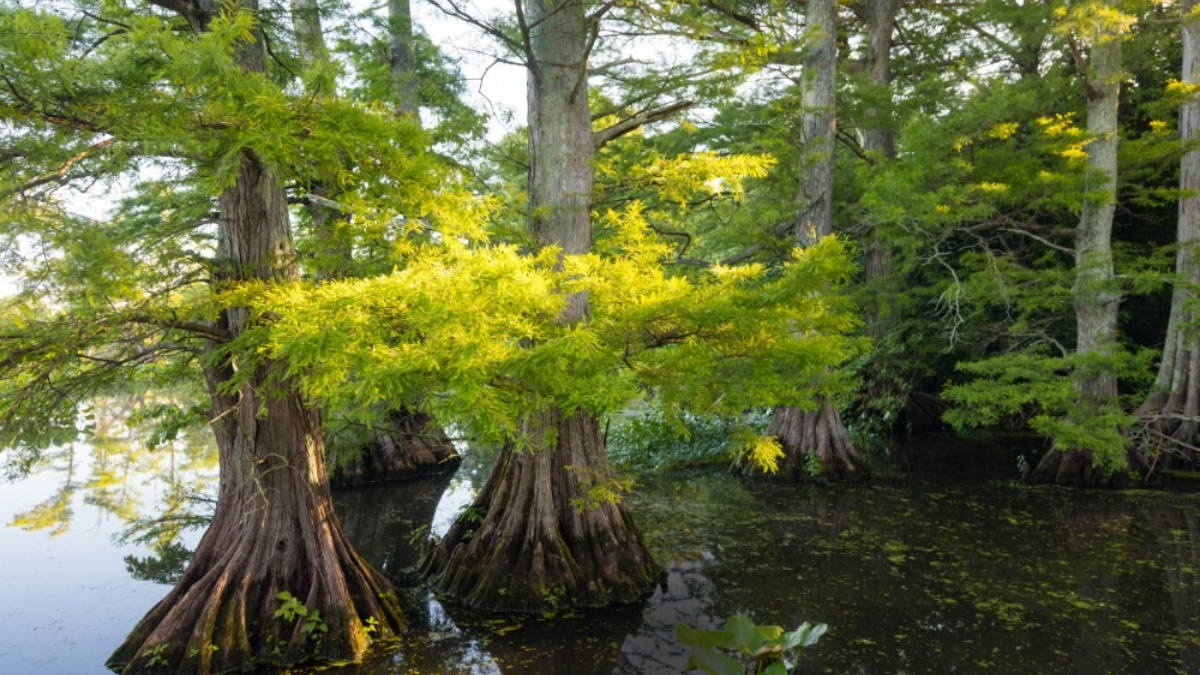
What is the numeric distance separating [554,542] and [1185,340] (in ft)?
28.6

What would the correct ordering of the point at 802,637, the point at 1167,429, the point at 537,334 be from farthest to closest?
the point at 1167,429 < the point at 537,334 < the point at 802,637

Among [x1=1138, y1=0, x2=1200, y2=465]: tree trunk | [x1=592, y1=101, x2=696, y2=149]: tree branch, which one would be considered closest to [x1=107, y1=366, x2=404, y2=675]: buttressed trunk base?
[x1=592, y1=101, x2=696, y2=149]: tree branch

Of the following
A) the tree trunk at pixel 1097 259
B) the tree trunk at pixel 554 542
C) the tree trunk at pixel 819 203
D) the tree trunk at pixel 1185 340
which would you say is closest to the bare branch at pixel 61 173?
the tree trunk at pixel 554 542

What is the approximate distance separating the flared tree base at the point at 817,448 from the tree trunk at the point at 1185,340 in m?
3.69

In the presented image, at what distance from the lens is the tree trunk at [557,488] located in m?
6.00

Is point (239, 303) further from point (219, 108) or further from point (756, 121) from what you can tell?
point (756, 121)

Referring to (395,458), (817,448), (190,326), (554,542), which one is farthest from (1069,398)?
(190,326)

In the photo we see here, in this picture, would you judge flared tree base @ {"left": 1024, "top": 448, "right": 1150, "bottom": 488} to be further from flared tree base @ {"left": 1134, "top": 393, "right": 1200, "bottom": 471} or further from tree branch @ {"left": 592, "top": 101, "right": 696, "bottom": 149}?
tree branch @ {"left": 592, "top": 101, "right": 696, "bottom": 149}

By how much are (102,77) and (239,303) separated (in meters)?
1.60

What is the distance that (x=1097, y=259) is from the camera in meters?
9.59

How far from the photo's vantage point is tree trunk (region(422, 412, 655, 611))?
5957mm

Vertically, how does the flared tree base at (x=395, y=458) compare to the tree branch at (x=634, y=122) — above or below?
below

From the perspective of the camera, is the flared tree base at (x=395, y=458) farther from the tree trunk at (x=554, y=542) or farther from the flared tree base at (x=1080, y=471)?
the flared tree base at (x=1080, y=471)

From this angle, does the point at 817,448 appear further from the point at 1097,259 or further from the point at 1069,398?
the point at 1097,259
